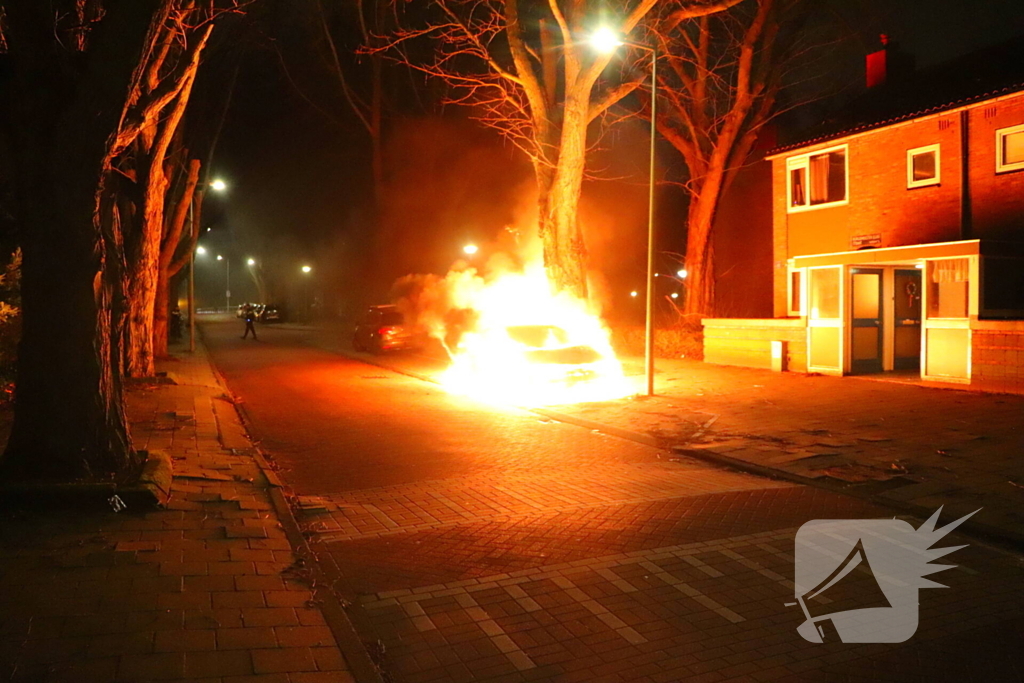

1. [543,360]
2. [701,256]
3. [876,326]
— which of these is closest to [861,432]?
[543,360]

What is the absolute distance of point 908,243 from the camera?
18922 mm

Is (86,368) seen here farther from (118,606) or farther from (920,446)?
(920,446)

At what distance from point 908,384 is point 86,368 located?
48.5 feet

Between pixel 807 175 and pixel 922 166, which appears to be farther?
pixel 807 175

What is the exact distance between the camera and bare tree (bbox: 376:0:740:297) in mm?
17547

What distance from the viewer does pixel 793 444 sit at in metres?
10.4

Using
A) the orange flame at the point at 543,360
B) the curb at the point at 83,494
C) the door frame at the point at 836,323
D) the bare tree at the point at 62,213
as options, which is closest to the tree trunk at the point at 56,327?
the bare tree at the point at 62,213

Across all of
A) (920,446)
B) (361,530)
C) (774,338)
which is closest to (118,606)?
(361,530)

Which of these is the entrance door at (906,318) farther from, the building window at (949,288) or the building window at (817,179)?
the building window at (817,179)

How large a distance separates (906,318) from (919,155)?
3.82m

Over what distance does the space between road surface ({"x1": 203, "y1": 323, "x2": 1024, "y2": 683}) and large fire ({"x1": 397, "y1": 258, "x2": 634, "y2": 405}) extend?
5.53 meters

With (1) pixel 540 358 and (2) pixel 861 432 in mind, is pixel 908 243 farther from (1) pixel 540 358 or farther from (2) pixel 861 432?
(2) pixel 861 432

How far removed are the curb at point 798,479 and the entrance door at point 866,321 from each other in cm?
819

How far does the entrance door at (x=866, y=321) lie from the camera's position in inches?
703
